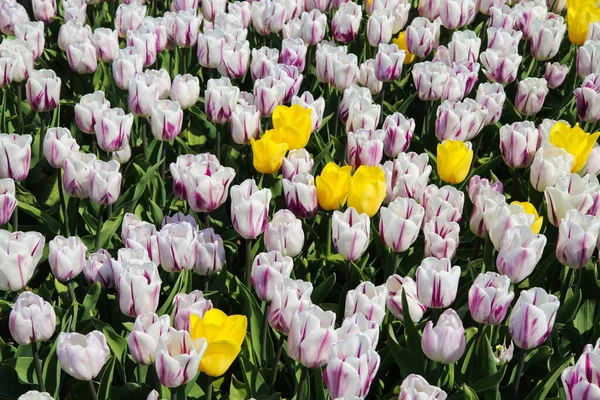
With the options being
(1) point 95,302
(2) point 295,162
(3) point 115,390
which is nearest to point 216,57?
(2) point 295,162

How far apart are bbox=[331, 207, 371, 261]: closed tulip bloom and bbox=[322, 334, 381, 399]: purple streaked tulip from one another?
652 mm

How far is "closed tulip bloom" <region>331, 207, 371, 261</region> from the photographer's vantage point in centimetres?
256

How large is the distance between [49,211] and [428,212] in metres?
1.55

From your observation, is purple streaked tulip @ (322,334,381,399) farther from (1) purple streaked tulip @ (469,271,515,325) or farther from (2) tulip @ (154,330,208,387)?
(1) purple streaked tulip @ (469,271,515,325)

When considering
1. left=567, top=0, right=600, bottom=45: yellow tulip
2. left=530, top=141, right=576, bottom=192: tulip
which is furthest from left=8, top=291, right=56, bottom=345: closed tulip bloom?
left=567, top=0, right=600, bottom=45: yellow tulip

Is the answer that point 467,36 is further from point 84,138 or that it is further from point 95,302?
point 95,302

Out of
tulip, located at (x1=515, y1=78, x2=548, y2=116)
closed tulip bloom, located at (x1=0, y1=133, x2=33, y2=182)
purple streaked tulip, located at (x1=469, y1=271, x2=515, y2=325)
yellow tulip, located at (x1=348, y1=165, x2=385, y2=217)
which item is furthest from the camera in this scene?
tulip, located at (x1=515, y1=78, x2=548, y2=116)

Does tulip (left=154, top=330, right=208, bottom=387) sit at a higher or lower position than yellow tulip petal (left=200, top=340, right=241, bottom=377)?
higher

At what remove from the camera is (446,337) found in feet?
7.04

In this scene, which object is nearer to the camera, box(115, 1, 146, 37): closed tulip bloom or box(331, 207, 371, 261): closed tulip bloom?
box(331, 207, 371, 261): closed tulip bloom

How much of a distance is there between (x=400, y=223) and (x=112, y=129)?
3.83 ft

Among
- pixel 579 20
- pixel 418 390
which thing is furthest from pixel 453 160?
pixel 579 20

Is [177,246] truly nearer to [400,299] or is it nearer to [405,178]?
[400,299]

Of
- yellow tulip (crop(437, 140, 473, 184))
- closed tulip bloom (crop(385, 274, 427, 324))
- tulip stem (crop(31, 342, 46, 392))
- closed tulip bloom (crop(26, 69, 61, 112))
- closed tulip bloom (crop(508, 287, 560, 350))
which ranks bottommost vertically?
tulip stem (crop(31, 342, 46, 392))
